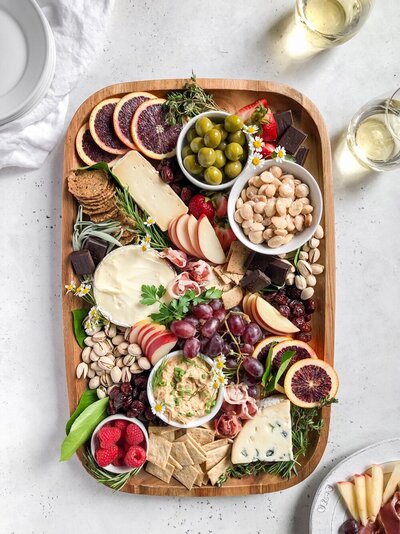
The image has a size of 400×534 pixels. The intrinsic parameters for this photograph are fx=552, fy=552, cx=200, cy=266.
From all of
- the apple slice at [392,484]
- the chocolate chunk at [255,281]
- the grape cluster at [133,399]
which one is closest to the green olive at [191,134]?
the chocolate chunk at [255,281]

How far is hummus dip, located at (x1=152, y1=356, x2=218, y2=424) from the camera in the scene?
1.84 m

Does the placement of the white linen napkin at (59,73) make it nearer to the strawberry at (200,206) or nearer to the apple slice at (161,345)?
the strawberry at (200,206)

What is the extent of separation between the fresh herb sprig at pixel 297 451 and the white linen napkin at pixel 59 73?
4.32ft

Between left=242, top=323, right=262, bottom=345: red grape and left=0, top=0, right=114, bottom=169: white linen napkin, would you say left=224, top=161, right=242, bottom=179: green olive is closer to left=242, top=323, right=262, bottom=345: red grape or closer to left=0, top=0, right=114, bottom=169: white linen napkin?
Answer: left=242, top=323, right=262, bottom=345: red grape

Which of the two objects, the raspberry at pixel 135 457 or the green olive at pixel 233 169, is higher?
the green olive at pixel 233 169

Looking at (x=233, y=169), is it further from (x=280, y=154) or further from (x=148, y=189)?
→ (x=148, y=189)

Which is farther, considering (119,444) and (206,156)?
(119,444)

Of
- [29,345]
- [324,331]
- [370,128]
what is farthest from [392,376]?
[29,345]

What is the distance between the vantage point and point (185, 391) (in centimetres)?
183

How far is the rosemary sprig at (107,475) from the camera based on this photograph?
1.90 m

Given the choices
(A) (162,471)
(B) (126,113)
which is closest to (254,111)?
(B) (126,113)

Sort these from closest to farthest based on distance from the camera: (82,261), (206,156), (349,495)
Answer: (206,156)
(82,261)
(349,495)

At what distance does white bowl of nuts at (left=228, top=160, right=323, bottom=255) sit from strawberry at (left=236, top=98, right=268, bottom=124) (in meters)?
0.17

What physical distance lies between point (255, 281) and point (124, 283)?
1.47ft
